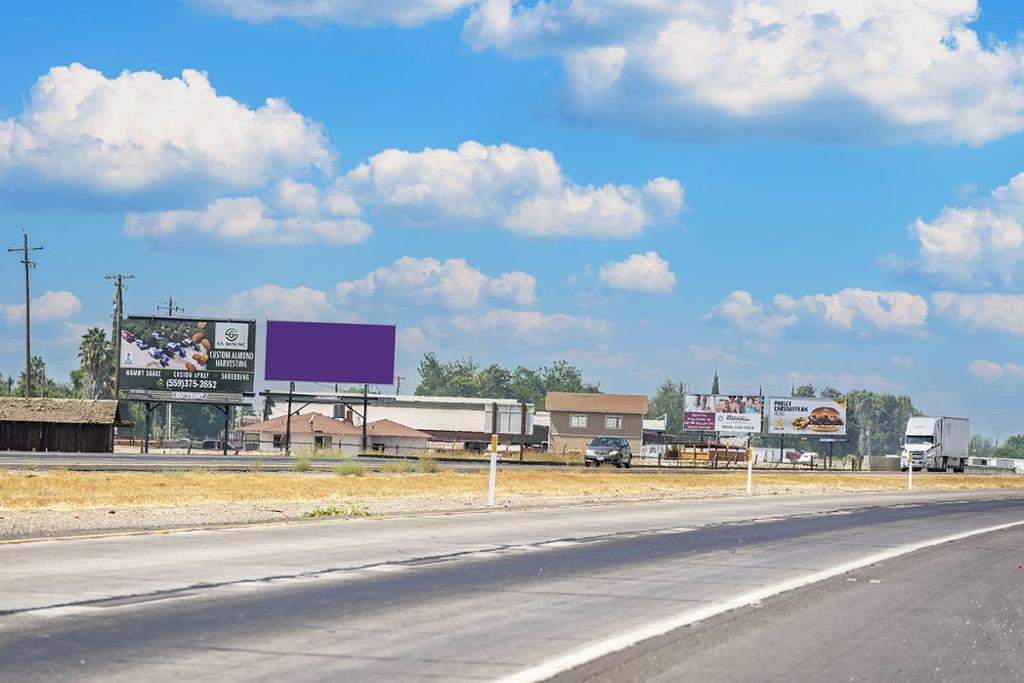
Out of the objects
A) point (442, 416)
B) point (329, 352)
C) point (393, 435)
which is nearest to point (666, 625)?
point (329, 352)

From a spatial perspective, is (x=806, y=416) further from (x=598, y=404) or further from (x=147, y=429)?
(x=147, y=429)

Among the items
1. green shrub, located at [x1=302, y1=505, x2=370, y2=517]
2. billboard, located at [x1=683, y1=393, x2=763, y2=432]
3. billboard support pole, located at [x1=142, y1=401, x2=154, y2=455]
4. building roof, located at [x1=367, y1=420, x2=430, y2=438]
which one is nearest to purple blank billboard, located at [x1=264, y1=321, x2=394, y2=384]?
billboard support pole, located at [x1=142, y1=401, x2=154, y2=455]

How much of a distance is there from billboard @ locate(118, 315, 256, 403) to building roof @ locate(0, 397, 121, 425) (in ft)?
33.7

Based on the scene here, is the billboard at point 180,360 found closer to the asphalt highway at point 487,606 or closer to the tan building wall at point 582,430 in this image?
the tan building wall at point 582,430

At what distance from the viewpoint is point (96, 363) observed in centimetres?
13975

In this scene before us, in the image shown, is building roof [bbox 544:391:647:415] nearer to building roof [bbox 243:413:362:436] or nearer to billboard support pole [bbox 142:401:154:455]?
building roof [bbox 243:413:362:436]

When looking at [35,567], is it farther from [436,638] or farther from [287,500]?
[287,500]

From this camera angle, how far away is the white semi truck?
85.9 metres

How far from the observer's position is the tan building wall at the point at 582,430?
11762cm

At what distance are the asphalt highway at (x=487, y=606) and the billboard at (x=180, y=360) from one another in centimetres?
6266

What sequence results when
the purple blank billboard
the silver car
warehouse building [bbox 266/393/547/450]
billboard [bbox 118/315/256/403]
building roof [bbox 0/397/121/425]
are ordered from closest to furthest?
1. building roof [bbox 0/397/121/425]
2. the silver car
3. billboard [bbox 118/315/256/403]
4. the purple blank billboard
5. warehouse building [bbox 266/393/547/450]

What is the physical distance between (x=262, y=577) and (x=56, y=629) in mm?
3767

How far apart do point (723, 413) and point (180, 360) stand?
4889 cm

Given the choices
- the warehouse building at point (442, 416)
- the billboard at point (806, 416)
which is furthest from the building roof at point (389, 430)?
the billboard at point (806, 416)
